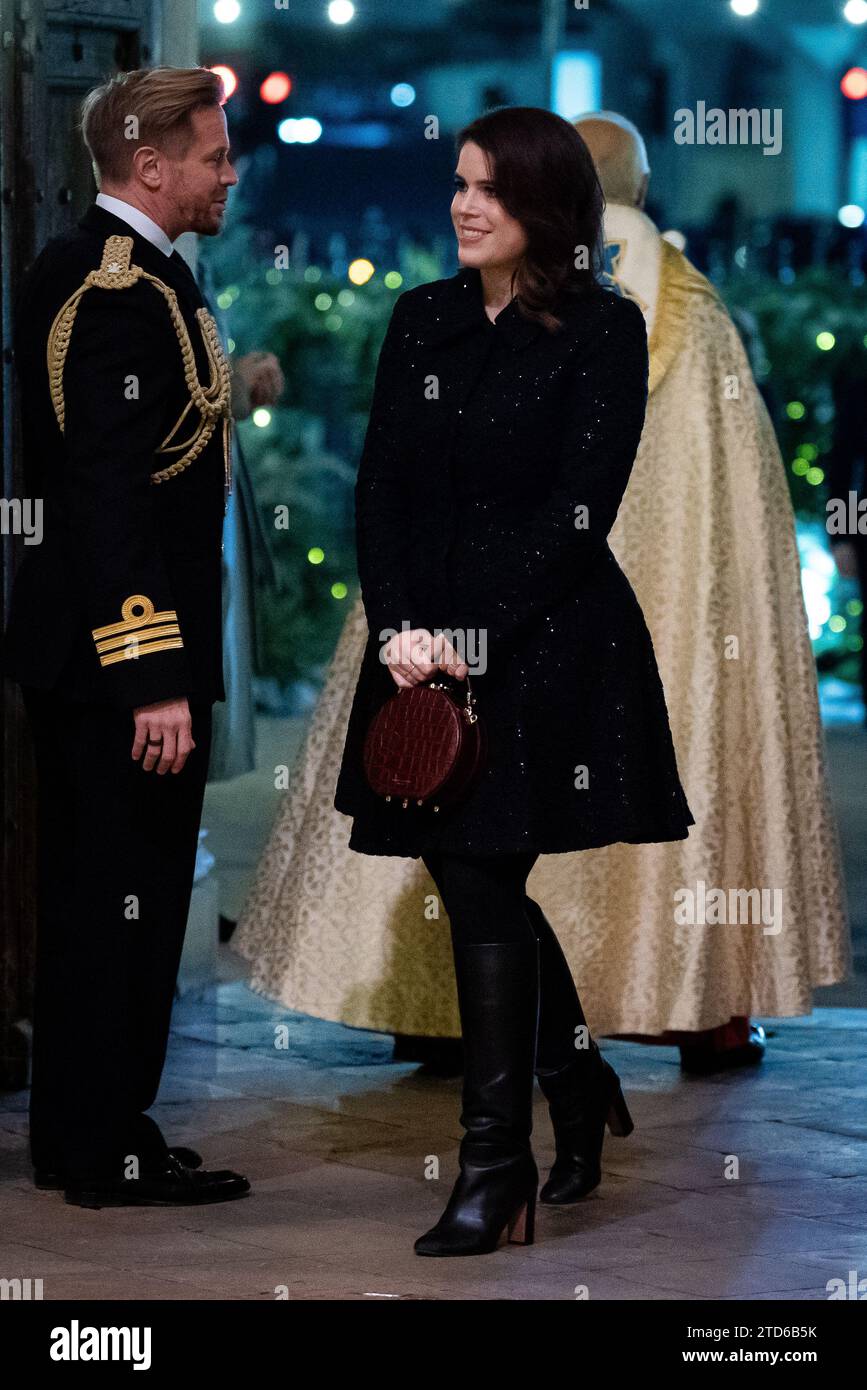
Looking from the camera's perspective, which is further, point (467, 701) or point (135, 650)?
point (135, 650)

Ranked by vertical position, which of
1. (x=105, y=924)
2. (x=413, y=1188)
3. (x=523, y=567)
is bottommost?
(x=413, y=1188)

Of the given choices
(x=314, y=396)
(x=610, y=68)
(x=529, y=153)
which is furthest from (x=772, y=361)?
(x=529, y=153)

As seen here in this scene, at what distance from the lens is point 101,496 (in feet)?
12.3

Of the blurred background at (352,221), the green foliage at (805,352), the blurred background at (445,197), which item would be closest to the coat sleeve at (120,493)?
the blurred background at (352,221)

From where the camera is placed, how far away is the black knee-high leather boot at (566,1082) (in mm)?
3881

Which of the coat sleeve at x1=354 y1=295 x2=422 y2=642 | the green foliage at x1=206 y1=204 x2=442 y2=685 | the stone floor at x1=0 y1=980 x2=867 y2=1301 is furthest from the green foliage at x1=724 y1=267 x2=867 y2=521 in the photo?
the coat sleeve at x1=354 y1=295 x2=422 y2=642

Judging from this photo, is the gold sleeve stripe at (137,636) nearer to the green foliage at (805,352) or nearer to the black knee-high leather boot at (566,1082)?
the black knee-high leather boot at (566,1082)

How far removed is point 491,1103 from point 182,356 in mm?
1228

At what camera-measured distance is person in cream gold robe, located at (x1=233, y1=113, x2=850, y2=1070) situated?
4.78 m

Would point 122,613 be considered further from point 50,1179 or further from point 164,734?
point 50,1179

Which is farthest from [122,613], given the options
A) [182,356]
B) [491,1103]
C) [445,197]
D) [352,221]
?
[445,197]

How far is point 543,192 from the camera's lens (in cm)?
363

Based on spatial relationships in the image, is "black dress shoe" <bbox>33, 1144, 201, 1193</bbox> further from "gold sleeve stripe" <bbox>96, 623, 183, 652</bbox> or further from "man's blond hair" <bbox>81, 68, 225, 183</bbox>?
"man's blond hair" <bbox>81, 68, 225, 183</bbox>

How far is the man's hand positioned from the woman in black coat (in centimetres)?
25
